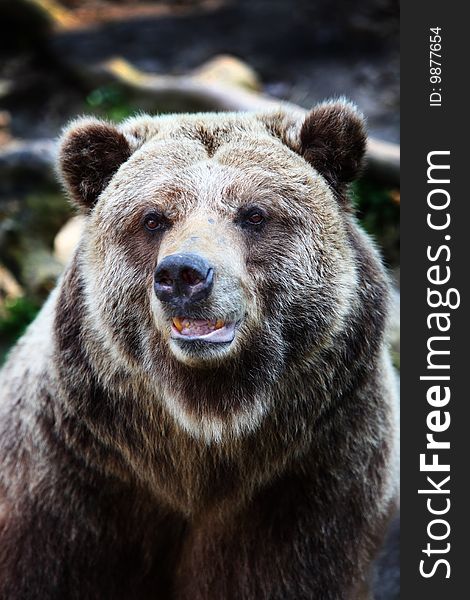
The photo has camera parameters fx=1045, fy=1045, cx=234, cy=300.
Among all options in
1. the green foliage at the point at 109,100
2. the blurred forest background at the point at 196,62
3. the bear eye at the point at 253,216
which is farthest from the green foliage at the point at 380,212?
the bear eye at the point at 253,216

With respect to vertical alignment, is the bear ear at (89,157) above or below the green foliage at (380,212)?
below

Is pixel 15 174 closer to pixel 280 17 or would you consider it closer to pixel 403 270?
pixel 403 270

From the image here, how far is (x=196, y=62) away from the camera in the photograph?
1420cm

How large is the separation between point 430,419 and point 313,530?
786 mm

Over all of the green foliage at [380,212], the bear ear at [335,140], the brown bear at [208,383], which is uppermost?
→ the green foliage at [380,212]

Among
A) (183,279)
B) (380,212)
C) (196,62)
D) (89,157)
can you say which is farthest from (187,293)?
(196,62)

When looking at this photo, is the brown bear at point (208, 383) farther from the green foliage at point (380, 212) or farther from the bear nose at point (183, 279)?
the green foliage at point (380, 212)

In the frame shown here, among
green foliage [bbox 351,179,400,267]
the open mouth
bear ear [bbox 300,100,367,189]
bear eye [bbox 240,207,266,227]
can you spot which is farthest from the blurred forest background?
the open mouth

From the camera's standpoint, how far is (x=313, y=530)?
5020 mm

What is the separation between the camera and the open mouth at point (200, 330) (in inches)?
164

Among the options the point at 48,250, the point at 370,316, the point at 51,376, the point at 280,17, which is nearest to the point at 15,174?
the point at 48,250

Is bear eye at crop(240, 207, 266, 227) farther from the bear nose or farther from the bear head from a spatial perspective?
the bear nose

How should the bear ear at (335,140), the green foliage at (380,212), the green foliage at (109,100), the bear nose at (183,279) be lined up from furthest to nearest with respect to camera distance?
the green foliage at (109,100)
the green foliage at (380,212)
the bear ear at (335,140)
the bear nose at (183,279)

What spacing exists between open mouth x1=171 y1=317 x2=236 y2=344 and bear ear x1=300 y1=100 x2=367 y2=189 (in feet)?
3.51
